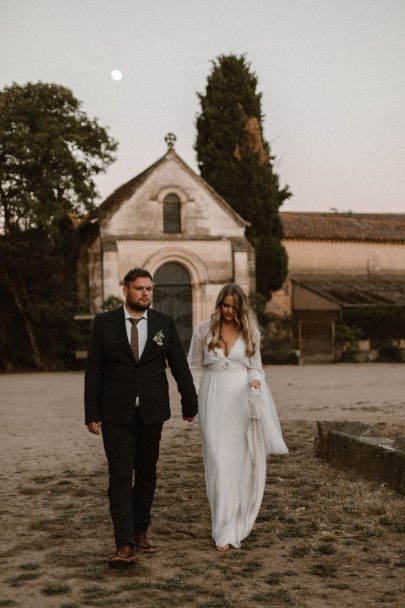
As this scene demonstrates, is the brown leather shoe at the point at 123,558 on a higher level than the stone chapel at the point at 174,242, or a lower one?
lower

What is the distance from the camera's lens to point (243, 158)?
117 ft

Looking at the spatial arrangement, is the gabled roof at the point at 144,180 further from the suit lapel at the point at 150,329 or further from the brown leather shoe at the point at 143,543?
the brown leather shoe at the point at 143,543

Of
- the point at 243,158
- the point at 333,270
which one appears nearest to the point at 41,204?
the point at 243,158

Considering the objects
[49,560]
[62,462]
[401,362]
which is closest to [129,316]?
[49,560]

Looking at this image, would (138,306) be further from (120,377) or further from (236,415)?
(236,415)

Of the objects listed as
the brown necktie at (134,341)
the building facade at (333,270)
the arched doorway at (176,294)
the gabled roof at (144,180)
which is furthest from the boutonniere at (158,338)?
the building facade at (333,270)

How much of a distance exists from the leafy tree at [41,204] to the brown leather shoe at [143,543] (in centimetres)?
2171

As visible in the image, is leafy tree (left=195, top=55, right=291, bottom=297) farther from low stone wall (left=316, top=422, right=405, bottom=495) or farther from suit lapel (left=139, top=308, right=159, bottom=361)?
suit lapel (left=139, top=308, right=159, bottom=361)

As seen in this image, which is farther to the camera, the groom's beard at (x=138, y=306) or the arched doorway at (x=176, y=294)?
the arched doorway at (x=176, y=294)

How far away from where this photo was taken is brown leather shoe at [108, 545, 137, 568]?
5.52 m

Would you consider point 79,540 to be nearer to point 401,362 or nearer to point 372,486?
point 372,486

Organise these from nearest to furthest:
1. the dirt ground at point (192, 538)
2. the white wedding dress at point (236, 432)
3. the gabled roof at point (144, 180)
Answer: the dirt ground at point (192, 538) < the white wedding dress at point (236, 432) < the gabled roof at point (144, 180)

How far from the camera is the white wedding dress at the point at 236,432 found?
629cm

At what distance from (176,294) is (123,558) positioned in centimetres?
2643
